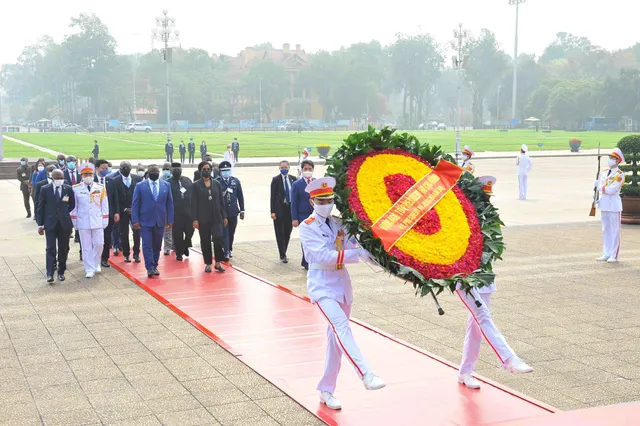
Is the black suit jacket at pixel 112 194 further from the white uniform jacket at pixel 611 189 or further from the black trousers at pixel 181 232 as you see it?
the white uniform jacket at pixel 611 189

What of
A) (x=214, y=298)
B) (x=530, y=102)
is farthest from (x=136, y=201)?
(x=530, y=102)

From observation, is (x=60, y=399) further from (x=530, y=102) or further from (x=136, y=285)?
(x=530, y=102)

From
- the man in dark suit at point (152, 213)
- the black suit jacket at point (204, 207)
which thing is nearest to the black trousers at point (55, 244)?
the man in dark suit at point (152, 213)

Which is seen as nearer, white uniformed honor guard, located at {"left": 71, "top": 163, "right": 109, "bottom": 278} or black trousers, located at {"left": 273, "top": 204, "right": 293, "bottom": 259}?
white uniformed honor guard, located at {"left": 71, "top": 163, "right": 109, "bottom": 278}

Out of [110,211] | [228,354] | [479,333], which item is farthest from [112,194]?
[479,333]

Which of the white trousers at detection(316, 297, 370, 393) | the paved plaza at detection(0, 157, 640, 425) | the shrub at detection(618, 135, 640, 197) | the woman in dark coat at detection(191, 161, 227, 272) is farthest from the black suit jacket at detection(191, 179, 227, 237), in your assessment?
the shrub at detection(618, 135, 640, 197)

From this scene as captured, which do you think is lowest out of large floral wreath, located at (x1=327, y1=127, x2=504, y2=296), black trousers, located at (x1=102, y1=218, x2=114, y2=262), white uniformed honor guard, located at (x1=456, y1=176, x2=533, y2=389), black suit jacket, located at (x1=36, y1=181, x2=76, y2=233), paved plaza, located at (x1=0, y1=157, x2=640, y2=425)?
paved plaza, located at (x1=0, y1=157, x2=640, y2=425)

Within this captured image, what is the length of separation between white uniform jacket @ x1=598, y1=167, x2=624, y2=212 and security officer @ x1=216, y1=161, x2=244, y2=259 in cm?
640

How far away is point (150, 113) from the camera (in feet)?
401

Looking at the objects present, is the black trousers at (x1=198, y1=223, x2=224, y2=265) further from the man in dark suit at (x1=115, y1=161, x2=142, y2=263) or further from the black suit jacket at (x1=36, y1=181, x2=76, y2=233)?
the black suit jacket at (x1=36, y1=181, x2=76, y2=233)

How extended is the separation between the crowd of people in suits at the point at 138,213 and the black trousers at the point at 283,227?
36.5 inches

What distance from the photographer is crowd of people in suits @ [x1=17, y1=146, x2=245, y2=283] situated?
12367mm

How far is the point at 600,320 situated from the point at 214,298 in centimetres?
513

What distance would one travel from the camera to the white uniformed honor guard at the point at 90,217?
12.6 metres
